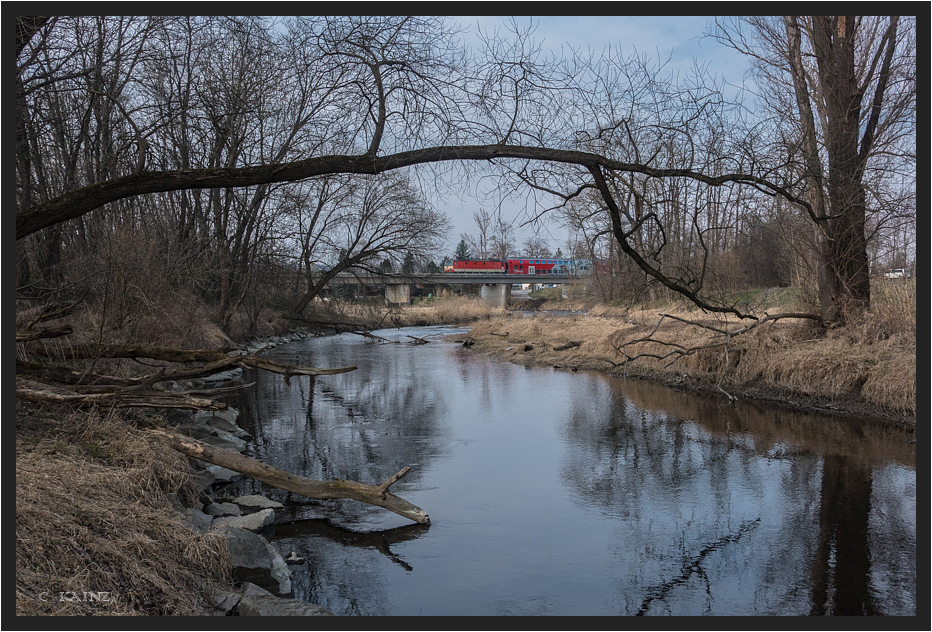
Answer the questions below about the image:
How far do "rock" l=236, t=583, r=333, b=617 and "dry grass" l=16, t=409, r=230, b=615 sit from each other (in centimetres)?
31

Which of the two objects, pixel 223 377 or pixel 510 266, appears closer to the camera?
pixel 223 377

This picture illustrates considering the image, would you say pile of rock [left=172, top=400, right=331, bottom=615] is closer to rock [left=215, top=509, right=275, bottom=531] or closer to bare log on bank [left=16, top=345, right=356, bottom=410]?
rock [left=215, top=509, right=275, bottom=531]

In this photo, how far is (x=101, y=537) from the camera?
450 cm

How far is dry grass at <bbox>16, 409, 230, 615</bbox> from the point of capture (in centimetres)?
395

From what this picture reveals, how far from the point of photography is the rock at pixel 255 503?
6.64 meters

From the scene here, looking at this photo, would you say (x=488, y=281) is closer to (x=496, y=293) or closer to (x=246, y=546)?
(x=496, y=293)

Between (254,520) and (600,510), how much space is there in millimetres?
3361

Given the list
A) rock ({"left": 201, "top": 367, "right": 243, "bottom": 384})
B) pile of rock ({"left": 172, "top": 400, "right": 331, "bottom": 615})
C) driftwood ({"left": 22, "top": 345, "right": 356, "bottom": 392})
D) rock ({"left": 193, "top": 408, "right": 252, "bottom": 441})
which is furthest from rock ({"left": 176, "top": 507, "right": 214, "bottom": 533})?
rock ({"left": 201, "top": 367, "right": 243, "bottom": 384})

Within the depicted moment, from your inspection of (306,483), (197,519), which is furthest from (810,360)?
(197,519)

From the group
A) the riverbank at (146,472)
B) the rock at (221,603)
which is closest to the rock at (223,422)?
the riverbank at (146,472)

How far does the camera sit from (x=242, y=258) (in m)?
22.3

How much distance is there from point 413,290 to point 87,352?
39.8 metres

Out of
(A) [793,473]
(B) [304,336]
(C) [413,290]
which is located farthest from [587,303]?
(A) [793,473]

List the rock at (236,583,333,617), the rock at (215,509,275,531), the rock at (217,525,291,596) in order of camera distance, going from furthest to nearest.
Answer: the rock at (215,509,275,531)
the rock at (217,525,291,596)
the rock at (236,583,333,617)
